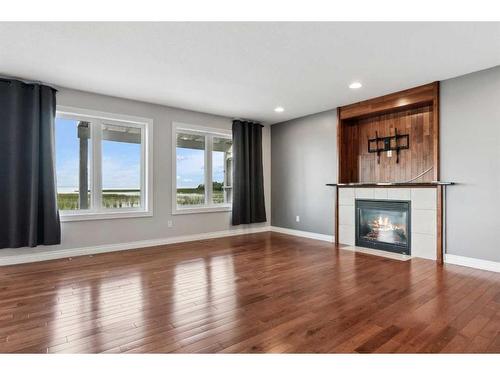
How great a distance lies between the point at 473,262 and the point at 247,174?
4.11 meters

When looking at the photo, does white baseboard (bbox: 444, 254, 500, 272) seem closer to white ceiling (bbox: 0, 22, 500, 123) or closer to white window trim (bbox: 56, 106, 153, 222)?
white ceiling (bbox: 0, 22, 500, 123)

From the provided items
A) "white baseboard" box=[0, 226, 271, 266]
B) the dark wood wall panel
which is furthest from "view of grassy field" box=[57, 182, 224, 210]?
the dark wood wall panel

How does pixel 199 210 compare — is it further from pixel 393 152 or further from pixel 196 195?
pixel 393 152

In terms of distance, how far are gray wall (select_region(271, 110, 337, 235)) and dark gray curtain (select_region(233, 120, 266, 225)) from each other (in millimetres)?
440

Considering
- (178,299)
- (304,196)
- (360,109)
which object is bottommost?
(178,299)

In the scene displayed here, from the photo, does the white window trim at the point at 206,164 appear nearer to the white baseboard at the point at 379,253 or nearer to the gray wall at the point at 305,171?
the gray wall at the point at 305,171

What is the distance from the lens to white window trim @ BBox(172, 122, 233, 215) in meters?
5.45

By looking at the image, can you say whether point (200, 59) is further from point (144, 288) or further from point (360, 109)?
point (360, 109)

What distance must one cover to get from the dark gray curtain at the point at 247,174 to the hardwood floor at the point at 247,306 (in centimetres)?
209

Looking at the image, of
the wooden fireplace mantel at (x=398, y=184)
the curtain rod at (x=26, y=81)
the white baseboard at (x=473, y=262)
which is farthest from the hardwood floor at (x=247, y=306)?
the curtain rod at (x=26, y=81)

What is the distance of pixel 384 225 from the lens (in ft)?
15.6
